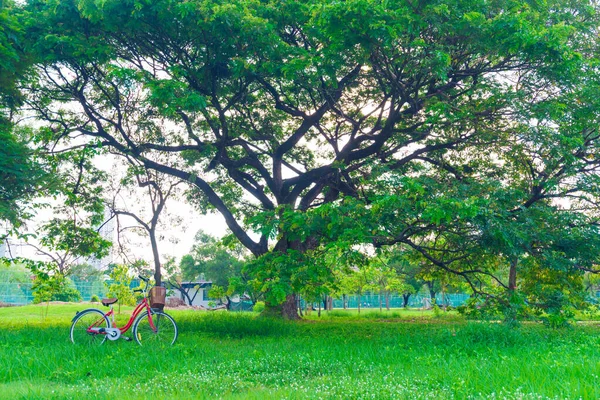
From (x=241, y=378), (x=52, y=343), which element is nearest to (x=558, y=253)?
(x=241, y=378)

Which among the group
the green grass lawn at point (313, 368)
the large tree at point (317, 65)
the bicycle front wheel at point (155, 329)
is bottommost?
the green grass lawn at point (313, 368)

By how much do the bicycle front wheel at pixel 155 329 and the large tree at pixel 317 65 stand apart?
199 centimetres

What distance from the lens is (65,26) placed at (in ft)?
32.3

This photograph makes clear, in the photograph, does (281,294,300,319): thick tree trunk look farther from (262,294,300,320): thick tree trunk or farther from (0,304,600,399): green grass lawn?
(0,304,600,399): green grass lawn

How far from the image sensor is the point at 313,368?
6.12 meters

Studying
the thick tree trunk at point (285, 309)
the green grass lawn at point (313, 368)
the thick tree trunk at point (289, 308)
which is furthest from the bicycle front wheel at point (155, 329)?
the thick tree trunk at point (289, 308)

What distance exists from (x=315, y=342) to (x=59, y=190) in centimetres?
688

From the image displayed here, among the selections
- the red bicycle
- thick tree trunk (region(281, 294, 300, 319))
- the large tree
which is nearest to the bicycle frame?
the red bicycle

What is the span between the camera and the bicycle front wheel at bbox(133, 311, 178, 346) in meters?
8.45

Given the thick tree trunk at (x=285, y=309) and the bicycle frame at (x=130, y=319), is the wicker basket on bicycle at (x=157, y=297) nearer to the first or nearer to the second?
the bicycle frame at (x=130, y=319)

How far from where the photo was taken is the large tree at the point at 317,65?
27.0 feet

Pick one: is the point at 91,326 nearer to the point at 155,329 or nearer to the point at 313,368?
the point at 155,329

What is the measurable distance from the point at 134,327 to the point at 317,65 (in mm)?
5760

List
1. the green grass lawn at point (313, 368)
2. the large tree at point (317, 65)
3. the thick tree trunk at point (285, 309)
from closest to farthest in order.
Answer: the green grass lawn at point (313, 368)
the large tree at point (317, 65)
the thick tree trunk at point (285, 309)
